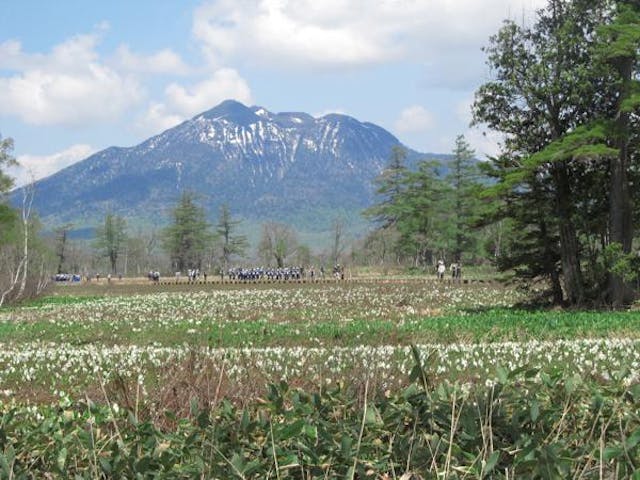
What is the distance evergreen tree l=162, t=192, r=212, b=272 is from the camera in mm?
131125

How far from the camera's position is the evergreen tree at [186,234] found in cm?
13112

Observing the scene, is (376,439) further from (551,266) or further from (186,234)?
(186,234)

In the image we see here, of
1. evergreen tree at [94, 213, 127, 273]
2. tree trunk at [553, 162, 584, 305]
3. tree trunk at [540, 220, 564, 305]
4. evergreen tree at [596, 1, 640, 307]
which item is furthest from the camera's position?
evergreen tree at [94, 213, 127, 273]

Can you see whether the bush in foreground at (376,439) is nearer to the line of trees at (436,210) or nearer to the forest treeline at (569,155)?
the forest treeline at (569,155)

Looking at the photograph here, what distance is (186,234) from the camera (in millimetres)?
132250

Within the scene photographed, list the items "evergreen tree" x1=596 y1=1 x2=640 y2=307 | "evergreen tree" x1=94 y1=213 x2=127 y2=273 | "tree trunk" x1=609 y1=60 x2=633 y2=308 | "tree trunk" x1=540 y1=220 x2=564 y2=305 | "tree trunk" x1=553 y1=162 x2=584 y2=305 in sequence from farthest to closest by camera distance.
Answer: "evergreen tree" x1=94 y1=213 x2=127 y2=273, "tree trunk" x1=540 y1=220 x2=564 y2=305, "tree trunk" x1=553 y1=162 x2=584 y2=305, "tree trunk" x1=609 y1=60 x2=633 y2=308, "evergreen tree" x1=596 y1=1 x2=640 y2=307

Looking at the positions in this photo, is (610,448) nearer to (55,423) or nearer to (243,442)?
(243,442)

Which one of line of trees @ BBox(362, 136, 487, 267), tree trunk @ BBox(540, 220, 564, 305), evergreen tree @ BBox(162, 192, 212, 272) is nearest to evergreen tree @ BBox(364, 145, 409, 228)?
line of trees @ BBox(362, 136, 487, 267)

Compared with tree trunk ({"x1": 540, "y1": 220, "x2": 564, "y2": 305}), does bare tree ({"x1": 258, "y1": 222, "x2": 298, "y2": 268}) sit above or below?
above

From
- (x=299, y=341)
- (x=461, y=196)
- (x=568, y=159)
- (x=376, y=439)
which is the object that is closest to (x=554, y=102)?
(x=568, y=159)

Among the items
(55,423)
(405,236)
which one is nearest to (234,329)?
(55,423)

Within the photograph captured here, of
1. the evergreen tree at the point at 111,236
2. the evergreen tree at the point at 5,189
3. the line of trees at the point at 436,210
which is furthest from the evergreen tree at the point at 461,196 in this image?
the evergreen tree at the point at 111,236

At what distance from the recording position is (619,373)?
318 centimetres

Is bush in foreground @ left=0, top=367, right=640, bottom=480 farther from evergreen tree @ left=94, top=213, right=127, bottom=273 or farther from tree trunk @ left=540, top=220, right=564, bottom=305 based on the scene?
evergreen tree @ left=94, top=213, right=127, bottom=273
